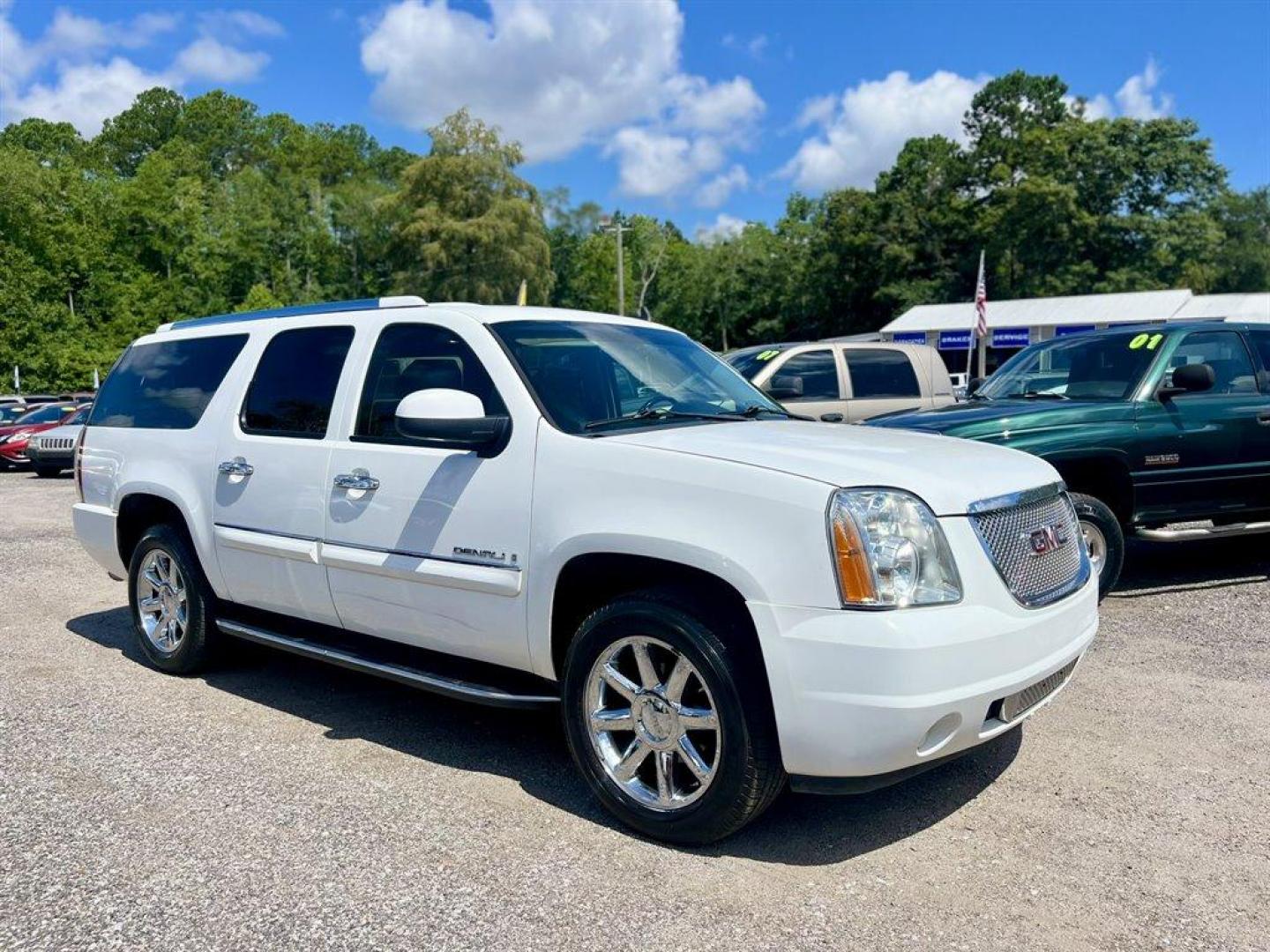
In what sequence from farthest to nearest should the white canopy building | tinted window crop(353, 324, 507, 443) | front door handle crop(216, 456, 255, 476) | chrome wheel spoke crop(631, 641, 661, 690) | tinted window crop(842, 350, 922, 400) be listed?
the white canopy building
tinted window crop(842, 350, 922, 400)
front door handle crop(216, 456, 255, 476)
tinted window crop(353, 324, 507, 443)
chrome wheel spoke crop(631, 641, 661, 690)

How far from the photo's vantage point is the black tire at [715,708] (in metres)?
3.26

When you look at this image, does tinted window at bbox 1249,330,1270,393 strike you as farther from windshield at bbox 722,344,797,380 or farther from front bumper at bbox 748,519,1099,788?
front bumper at bbox 748,519,1099,788

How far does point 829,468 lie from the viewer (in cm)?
329

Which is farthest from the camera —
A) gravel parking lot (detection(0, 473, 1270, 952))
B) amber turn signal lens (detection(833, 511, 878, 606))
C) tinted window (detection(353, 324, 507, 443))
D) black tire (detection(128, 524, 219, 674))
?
black tire (detection(128, 524, 219, 674))

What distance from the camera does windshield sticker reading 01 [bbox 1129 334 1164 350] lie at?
24.0 feet

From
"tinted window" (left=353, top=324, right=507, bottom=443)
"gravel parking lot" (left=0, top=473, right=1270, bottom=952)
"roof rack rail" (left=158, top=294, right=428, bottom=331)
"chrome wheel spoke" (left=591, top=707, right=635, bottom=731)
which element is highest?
"roof rack rail" (left=158, top=294, right=428, bottom=331)

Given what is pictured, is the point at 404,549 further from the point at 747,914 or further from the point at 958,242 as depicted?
the point at 958,242

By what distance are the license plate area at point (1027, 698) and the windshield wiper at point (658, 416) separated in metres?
1.59

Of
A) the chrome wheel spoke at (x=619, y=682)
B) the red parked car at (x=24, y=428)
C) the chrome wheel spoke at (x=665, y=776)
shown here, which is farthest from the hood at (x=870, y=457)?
the red parked car at (x=24, y=428)

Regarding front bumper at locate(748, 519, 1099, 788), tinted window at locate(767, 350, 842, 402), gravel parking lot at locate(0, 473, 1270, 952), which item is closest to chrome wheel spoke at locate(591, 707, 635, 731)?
gravel parking lot at locate(0, 473, 1270, 952)

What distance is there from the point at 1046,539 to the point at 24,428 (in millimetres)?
24261

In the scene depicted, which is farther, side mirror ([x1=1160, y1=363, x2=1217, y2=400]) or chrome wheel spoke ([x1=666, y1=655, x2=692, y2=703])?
side mirror ([x1=1160, y1=363, x2=1217, y2=400])

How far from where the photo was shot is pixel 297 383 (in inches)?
194

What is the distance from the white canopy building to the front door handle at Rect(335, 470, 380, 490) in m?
38.0
